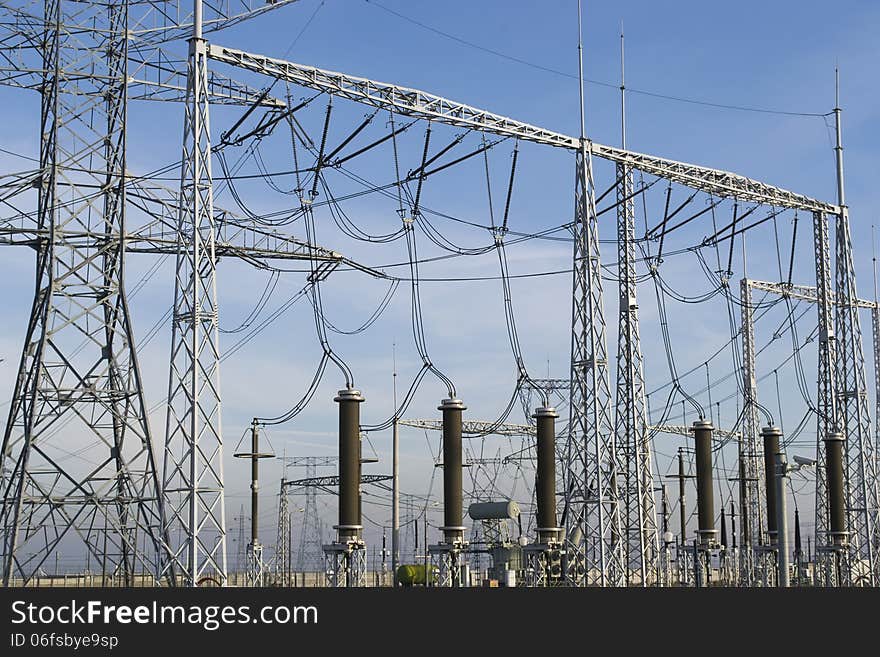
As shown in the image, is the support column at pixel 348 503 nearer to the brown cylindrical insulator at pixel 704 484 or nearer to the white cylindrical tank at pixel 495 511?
the white cylindrical tank at pixel 495 511

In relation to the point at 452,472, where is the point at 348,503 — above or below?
below

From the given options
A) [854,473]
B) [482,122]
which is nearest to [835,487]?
[854,473]

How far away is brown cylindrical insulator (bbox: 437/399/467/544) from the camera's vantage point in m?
27.5

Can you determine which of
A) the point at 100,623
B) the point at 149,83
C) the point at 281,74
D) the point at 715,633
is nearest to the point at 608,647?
the point at 715,633

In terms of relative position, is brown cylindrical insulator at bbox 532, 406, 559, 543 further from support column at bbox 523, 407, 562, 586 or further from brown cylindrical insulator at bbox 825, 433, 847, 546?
brown cylindrical insulator at bbox 825, 433, 847, 546

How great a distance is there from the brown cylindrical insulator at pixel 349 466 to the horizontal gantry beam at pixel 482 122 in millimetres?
6464

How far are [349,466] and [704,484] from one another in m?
16.5

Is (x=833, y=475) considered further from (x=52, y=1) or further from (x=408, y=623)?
(x=52, y=1)

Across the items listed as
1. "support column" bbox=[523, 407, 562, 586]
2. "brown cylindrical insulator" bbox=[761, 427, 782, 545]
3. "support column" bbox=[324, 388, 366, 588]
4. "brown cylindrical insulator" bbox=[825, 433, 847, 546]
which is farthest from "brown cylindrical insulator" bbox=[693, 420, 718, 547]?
"support column" bbox=[324, 388, 366, 588]

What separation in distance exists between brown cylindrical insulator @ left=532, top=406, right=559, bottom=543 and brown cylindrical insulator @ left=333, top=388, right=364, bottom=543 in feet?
17.6

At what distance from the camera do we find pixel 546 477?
2839 cm

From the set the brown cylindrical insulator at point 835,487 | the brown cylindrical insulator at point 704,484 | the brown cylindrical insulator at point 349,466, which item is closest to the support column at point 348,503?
the brown cylindrical insulator at point 349,466

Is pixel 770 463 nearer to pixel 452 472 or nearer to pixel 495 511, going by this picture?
pixel 495 511

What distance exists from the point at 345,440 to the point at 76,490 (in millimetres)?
6777
